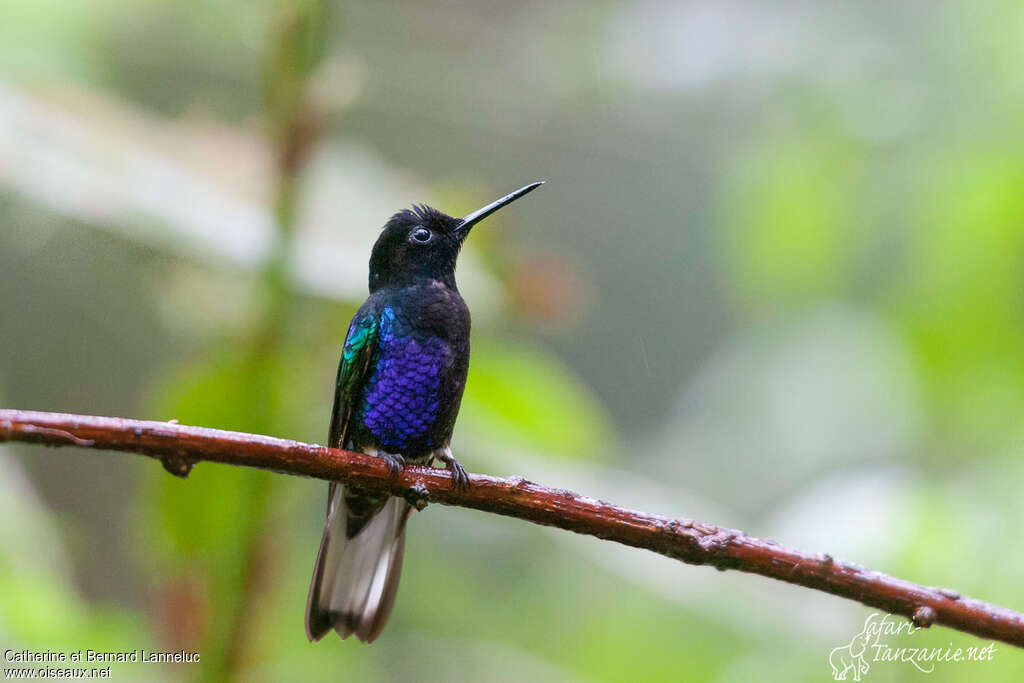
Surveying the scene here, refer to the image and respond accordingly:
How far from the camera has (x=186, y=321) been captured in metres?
2.57

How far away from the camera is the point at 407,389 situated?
260 cm

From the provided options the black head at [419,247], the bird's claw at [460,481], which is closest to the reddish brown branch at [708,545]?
the bird's claw at [460,481]

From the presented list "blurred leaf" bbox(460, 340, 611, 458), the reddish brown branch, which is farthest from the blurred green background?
the reddish brown branch

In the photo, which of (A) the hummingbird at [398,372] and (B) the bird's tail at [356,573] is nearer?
(B) the bird's tail at [356,573]

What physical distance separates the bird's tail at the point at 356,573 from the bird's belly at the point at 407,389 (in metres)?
0.22

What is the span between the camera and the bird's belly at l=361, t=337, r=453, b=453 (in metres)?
2.59

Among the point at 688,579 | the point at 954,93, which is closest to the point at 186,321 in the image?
the point at 688,579

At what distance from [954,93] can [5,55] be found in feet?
8.53

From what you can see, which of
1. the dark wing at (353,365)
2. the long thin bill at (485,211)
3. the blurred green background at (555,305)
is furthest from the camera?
the dark wing at (353,365)

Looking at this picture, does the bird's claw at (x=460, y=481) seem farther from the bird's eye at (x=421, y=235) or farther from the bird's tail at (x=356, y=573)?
the bird's eye at (x=421, y=235)

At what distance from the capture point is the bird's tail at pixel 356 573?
214 cm

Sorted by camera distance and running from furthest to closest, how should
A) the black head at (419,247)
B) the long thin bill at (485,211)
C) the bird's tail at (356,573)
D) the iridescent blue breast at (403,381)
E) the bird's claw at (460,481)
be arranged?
the black head at (419,247) → the iridescent blue breast at (403,381) → the long thin bill at (485,211) → the bird's tail at (356,573) → the bird's claw at (460,481)

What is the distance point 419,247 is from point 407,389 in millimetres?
415

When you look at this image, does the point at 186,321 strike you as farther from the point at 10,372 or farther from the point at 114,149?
the point at 10,372
